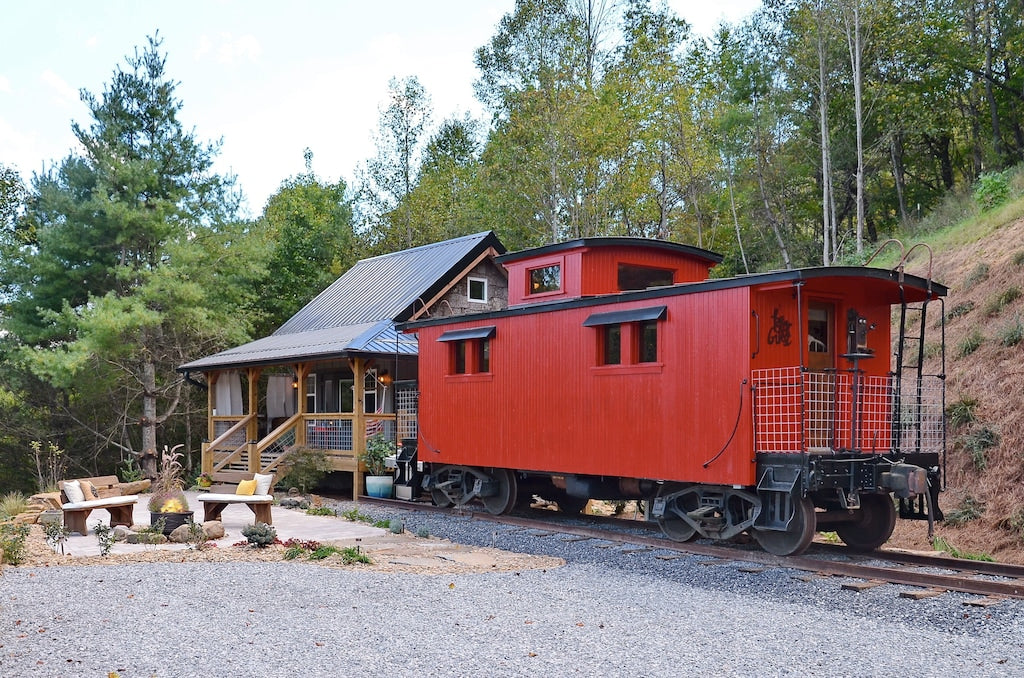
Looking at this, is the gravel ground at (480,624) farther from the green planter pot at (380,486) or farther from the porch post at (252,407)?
the porch post at (252,407)

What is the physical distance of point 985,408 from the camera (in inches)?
554

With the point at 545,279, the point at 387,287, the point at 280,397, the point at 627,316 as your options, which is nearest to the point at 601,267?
the point at 545,279

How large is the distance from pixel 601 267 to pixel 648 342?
212 cm

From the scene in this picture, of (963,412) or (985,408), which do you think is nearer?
(985,408)

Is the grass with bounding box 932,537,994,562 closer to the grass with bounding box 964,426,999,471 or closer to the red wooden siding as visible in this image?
the grass with bounding box 964,426,999,471

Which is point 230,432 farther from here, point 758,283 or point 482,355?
point 758,283

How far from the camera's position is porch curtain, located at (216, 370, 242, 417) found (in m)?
23.3

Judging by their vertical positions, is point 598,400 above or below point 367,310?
below

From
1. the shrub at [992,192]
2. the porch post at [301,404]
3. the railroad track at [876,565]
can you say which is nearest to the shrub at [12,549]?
the railroad track at [876,565]

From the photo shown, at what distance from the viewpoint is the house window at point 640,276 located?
13789 mm

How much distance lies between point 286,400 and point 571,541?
14161 millimetres

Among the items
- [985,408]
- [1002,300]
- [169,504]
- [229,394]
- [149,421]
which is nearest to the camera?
[169,504]

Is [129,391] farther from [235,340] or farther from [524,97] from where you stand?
[524,97]

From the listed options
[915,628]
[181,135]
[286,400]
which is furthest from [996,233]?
[181,135]
